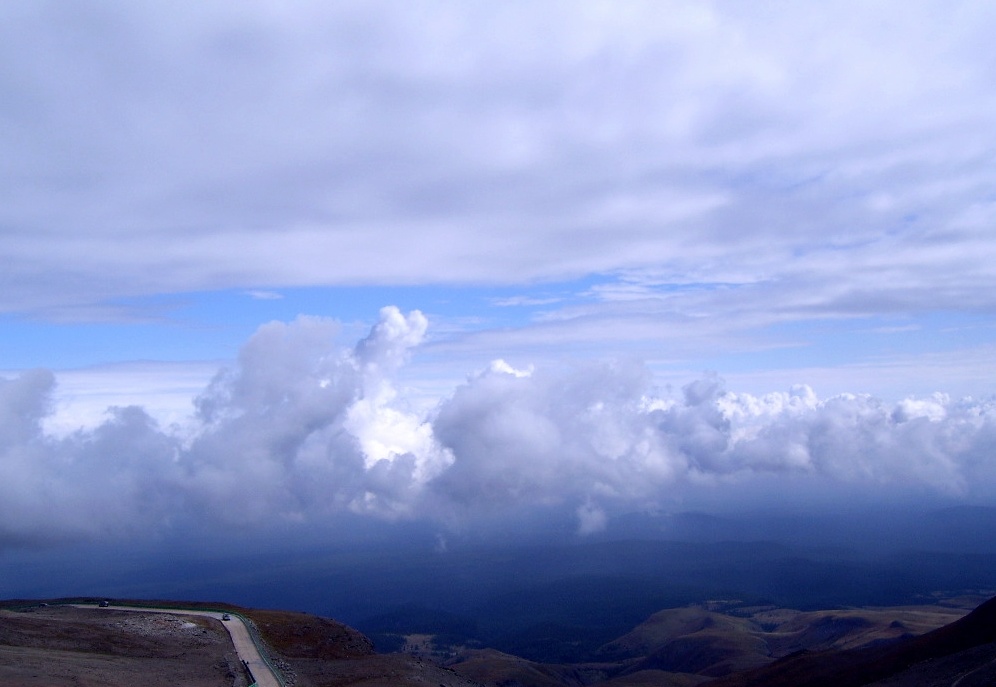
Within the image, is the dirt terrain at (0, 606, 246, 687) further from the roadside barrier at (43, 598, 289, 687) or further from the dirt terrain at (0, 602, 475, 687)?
the roadside barrier at (43, 598, 289, 687)

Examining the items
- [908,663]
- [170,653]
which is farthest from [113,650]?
[908,663]

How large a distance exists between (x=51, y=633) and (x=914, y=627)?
14612cm

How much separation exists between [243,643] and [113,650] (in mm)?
10638

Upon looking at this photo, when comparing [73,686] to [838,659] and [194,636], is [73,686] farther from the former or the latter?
[838,659]

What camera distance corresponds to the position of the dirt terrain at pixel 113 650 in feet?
148

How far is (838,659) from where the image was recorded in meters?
78.8

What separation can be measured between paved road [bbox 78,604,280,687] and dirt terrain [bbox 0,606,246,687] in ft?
3.47

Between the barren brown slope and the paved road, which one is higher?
the paved road

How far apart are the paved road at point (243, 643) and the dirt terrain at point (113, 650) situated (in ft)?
3.47

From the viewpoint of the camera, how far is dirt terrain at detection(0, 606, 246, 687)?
1775 inches

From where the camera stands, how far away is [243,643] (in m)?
63.8

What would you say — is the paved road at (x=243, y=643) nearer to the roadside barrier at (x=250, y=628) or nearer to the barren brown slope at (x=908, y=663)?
the roadside barrier at (x=250, y=628)

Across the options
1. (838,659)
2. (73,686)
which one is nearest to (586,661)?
(838,659)

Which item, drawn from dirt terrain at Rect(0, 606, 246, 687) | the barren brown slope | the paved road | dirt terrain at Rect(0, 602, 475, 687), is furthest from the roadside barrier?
the barren brown slope
